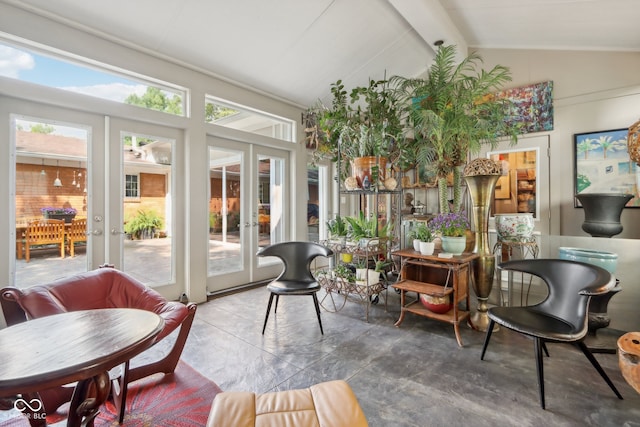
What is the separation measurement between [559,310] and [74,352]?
111 inches

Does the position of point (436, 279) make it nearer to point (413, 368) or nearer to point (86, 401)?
point (413, 368)

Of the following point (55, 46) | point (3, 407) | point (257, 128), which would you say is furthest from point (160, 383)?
point (257, 128)

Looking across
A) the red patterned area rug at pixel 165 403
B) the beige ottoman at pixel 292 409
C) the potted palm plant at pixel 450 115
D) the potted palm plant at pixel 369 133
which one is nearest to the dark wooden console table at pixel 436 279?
the potted palm plant at pixel 450 115

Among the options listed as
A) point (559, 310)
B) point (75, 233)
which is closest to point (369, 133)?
point (559, 310)

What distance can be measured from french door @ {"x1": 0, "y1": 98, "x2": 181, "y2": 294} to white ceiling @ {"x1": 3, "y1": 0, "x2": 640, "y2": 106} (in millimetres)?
885

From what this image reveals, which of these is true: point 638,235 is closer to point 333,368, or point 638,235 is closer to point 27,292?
point 333,368

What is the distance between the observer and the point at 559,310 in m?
2.04

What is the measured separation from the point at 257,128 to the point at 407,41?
2469mm

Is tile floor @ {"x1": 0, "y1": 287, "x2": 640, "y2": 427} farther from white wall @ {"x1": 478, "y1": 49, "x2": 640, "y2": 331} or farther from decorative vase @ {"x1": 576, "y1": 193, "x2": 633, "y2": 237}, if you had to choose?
decorative vase @ {"x1": 576, "y1": 193, "x2": 633, "y2": 237}

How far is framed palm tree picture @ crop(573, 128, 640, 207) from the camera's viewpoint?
3.22m

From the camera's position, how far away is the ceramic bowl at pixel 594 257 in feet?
8.46

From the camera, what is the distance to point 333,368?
2.12 metres

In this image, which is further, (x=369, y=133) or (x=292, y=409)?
(x=369, y=133)

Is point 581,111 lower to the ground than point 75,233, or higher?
higher
